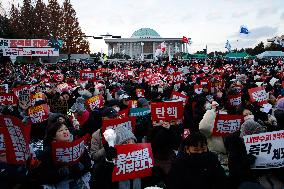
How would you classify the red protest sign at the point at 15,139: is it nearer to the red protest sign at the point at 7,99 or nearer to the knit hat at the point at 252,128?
the knit hat at the point at 252,128

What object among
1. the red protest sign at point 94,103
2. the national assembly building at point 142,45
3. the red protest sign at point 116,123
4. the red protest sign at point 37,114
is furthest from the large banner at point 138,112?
the national assembly building at point 142,45

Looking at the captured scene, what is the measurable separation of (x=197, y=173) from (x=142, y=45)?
106 meters

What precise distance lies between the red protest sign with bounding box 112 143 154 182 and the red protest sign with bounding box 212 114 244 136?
1884 millimetres

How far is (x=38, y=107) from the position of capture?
24.6 feet

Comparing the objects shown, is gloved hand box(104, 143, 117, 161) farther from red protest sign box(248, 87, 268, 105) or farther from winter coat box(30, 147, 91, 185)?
red protest sign box(248, 87, 268, 105)

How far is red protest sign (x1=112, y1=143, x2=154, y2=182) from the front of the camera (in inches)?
164

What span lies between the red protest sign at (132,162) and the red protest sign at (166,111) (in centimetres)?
222

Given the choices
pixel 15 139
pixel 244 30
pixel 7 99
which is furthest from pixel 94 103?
pixel 244 30

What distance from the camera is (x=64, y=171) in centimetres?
409

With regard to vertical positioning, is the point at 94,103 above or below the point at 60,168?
above

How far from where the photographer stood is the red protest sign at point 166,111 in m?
6.65

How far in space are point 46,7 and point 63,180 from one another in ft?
208

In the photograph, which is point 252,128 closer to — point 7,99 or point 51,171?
point 51,171

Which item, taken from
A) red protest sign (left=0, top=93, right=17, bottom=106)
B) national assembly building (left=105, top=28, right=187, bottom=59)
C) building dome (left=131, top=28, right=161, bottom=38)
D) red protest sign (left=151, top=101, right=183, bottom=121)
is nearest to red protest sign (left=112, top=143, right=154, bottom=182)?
red protest sign (left=151, top=101, right=183, bottom=121)
